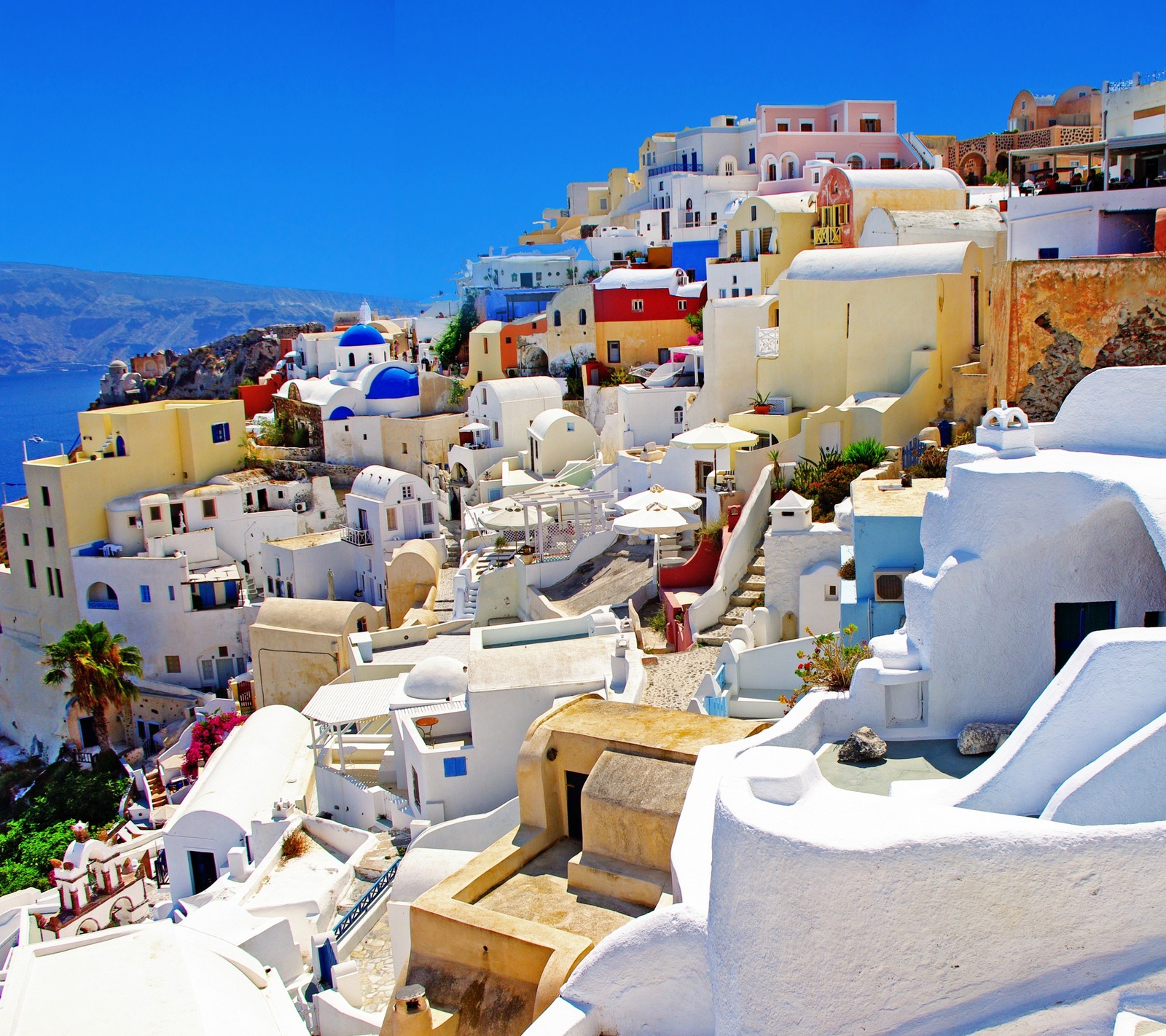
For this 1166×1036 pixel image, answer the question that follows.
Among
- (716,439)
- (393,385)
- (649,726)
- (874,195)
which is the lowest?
(649,726)

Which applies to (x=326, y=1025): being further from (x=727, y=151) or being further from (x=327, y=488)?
(x=727, y=151)

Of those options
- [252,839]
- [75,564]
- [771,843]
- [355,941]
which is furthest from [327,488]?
[771,843]

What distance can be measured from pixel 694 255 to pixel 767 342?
20.5 m

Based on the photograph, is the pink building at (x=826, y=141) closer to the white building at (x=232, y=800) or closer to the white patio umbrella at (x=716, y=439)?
the white patio umbrella at (x=716, y=439)

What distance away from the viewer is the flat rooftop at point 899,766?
304 inches

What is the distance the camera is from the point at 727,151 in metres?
54.4

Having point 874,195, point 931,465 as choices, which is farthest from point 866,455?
point 874,195

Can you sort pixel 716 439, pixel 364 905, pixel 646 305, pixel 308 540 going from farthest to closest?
pixel 646 305, pixel 308 540, pixel 716 439, pixel 364 905

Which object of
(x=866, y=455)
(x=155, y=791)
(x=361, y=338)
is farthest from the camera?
(x=361, y=338)

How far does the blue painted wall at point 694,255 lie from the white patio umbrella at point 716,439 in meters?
22.8

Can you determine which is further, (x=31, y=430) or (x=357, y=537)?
(x=31, y=430)

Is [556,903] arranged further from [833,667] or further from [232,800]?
[232,800]

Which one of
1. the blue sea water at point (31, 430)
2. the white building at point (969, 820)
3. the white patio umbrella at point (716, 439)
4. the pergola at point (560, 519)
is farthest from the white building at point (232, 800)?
the blue sea water at point (31, 430)

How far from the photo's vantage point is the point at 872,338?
939 inches
